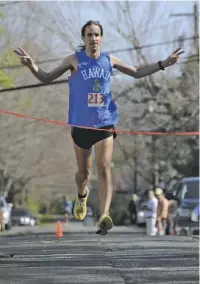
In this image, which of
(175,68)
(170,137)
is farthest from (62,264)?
(170,137)

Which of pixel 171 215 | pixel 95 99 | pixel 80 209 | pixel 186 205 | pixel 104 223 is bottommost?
pixel 104 223

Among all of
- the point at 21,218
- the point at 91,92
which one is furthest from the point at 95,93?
the point at 21,218

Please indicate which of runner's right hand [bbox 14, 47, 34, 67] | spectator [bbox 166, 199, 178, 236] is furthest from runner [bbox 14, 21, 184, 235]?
spectator [bbox 166, 199, 178, 236]

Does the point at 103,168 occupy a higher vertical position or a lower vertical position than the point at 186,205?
lower

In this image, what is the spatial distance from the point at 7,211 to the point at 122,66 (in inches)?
1033

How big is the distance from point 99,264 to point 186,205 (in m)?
17.2

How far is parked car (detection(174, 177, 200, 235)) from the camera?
23.6 meters

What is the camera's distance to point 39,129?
1923 inches

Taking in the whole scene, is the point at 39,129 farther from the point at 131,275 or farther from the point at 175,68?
the point at 131,275

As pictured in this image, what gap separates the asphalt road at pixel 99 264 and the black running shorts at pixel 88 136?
1.09 metres

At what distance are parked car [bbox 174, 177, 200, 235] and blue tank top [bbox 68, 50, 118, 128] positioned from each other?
48.3 ft

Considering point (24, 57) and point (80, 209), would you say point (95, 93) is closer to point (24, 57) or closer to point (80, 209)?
point (24, 57)

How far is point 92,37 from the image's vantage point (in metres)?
8.29

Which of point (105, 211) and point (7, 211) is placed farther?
point (7, 211)
